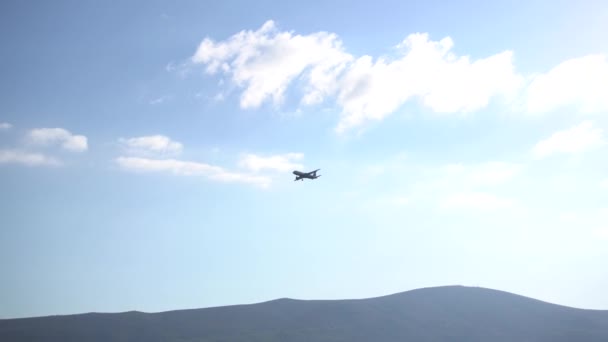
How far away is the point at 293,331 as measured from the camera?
196 meters

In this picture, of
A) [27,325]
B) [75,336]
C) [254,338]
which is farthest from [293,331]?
[27,325]

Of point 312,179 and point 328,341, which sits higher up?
point 312,179

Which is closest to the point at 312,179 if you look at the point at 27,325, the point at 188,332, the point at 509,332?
the point at 188,332

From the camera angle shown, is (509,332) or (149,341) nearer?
(149,341)

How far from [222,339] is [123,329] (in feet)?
111

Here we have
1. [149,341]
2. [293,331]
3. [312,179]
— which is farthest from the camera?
[293,331]

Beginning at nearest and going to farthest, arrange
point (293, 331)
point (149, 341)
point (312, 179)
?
point (312, 179)
point (149, 341)
point (293, 331)

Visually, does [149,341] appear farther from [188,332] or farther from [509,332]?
[509,332]

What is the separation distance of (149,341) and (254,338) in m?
31.6

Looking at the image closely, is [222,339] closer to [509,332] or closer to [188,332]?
[188,332]

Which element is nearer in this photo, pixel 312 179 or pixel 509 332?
pixel 312 179

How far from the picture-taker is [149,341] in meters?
184

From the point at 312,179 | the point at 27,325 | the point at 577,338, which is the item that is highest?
the point at 312,179

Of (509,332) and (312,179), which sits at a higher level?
(312,179)
